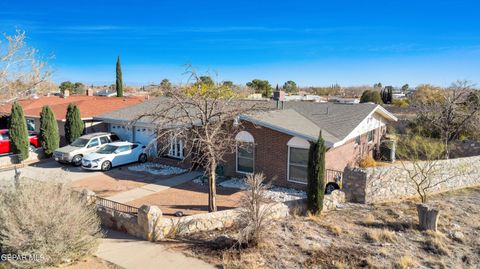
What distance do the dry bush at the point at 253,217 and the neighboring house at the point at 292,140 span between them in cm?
458

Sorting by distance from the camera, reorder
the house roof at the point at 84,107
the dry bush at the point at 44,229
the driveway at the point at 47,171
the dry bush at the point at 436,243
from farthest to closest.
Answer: the house roof at the point at 84,107 < the driveway at the point at 47,171 < the dry bush at the point at 436,243 < the dry bush at the point at 44,229

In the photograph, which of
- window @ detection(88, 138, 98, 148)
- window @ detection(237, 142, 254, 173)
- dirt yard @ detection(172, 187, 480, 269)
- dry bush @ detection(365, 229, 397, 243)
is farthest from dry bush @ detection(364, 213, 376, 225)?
window @ detection(88, 138, 98, 148)

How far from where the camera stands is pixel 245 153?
1698cm

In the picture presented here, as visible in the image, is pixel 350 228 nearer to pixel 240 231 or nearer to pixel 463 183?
pixel 240 231

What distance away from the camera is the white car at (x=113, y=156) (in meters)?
18.3

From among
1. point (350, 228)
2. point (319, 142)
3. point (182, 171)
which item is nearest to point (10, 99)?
point (182, 171)

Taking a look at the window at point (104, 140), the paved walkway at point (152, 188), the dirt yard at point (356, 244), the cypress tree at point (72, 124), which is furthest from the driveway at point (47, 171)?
the dirt yard at point (356, 244)

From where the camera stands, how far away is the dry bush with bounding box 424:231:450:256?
962 cm

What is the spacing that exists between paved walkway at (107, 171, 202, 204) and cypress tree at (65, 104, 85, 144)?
9.44 meters

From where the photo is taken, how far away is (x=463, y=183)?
17531 mm

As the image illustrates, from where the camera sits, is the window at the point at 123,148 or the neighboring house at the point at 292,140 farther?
the window at the point at 123,148

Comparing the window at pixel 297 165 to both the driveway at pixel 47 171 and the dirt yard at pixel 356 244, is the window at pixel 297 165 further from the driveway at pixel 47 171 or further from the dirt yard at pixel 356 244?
the driveway at pixel 47 171

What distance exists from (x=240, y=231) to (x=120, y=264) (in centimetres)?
314

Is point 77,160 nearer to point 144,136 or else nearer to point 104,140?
point 104,140
